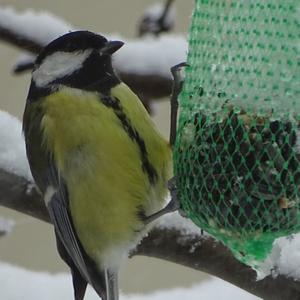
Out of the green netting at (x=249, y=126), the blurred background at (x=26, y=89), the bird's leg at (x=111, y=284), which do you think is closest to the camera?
the green netting at (x=249, y=126)

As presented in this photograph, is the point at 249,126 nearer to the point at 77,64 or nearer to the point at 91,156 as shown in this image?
the point at 91,156

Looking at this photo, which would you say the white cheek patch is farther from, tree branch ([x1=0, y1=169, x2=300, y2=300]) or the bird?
tree branch ([x1=0, y1=169, x2=300, y2=300])

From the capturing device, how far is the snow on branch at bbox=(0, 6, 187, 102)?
3.04 m

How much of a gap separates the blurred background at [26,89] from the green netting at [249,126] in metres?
2.62

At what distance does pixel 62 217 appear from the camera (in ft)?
8.14

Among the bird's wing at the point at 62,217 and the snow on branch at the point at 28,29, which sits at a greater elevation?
the snow on branch at the point at 28,29

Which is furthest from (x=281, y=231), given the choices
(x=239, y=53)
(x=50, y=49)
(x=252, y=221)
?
(x=50, y=49)

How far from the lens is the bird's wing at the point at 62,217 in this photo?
2467mm

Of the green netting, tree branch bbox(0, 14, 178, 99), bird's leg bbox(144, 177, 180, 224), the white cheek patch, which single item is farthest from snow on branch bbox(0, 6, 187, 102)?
the green netting

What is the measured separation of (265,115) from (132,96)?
0.48 metres

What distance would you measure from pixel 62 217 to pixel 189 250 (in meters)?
0.37

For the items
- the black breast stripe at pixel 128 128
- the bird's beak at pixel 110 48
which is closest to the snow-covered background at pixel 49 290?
the black breast stripe at pixel 128 128

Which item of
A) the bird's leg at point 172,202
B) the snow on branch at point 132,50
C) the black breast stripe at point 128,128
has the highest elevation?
the snow on branch at point 132,50

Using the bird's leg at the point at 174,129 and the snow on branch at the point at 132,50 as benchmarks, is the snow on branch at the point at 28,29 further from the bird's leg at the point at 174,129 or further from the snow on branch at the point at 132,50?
the bird's leg at the point at 174,129
